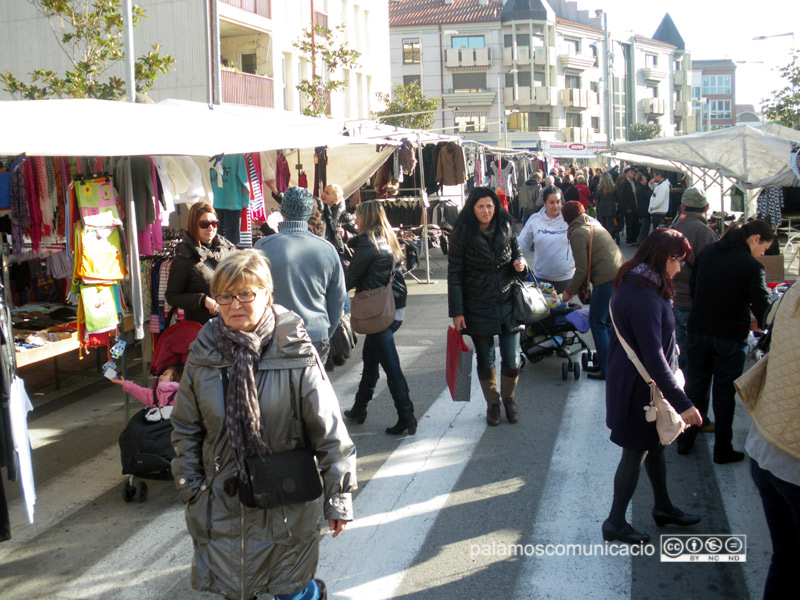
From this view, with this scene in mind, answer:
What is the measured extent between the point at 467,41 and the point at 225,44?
36.0m

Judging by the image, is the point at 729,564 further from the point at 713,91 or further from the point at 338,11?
the point at 713,91

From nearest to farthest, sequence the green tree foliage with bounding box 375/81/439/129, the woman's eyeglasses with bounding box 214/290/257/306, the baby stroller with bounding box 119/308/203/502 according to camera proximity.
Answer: the woman's eyeglasses with bounding box 214/290/257/306 < the baby stroller with bounding box 119/308/203/502 < the green tree foliage with bounding box 375/81/439/129

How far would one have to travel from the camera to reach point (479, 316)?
21.0 ft

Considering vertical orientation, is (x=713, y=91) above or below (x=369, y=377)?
above

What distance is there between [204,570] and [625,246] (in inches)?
756

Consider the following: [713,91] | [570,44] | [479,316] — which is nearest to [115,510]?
[479,316]

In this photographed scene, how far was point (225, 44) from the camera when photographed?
1144 inches

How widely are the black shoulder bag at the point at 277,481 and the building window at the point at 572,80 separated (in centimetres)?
6612

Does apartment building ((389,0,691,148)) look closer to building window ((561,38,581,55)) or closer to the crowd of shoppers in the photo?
building window ((561,38,581,55))

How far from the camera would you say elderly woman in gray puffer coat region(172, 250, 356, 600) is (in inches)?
121

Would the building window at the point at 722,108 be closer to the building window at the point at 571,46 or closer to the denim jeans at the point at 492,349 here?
the building window at the point at 571,46

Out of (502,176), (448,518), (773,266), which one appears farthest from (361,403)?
(502,176)

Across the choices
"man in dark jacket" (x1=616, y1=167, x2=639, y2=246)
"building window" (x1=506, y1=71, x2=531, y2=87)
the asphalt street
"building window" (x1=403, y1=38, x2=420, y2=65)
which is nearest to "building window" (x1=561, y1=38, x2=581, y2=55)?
"building window" (x1=506, y1=71, x2=531, y2=87)

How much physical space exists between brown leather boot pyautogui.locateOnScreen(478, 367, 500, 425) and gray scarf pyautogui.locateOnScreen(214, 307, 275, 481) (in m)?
3.72
